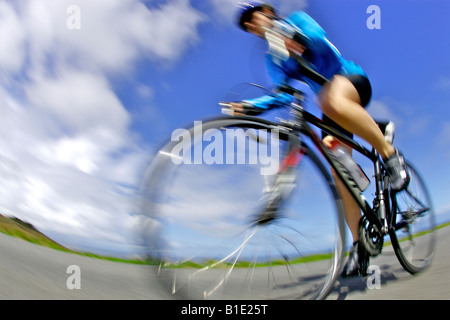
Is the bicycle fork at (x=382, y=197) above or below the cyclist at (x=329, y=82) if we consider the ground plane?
below

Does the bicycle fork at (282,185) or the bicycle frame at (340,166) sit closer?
the bicycle fork at (282,185)

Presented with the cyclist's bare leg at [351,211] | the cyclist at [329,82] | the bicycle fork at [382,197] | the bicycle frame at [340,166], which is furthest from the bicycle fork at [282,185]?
the bicycle fork at [382,197]

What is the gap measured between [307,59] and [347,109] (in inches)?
14.1

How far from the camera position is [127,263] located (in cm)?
201

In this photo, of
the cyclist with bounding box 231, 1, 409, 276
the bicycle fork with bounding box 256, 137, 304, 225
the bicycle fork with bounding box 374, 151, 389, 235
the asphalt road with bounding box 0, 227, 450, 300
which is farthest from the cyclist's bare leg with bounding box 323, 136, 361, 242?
the bicycle fork with bounding box 256, 137, 304, 225

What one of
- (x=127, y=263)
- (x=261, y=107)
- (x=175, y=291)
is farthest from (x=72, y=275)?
(x=261, y=107)

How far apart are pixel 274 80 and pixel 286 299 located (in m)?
1.18

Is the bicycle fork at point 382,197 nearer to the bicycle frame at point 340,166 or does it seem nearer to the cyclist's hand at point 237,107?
the bicycle frame at point 340,166

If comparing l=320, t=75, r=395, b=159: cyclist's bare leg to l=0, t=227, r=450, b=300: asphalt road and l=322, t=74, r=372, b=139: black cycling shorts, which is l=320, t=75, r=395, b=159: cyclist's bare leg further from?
l=0, t=227, r=450, b=300: asphalt road

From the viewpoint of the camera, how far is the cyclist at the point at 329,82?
153 centimetres

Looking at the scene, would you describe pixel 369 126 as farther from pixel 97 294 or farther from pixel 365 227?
pixel 97 294

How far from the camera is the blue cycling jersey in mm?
1526

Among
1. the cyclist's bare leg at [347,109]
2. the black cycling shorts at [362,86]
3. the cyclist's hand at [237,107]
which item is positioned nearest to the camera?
the cyclist's hand at [237,107]

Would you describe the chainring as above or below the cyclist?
below
